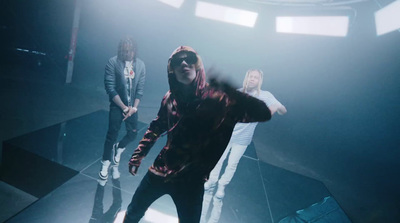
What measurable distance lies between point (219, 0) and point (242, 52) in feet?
6.97

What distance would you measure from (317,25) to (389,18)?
1390mm

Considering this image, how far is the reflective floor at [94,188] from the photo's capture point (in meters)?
2.08

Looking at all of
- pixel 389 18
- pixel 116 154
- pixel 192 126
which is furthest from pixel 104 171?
pixel 389 18

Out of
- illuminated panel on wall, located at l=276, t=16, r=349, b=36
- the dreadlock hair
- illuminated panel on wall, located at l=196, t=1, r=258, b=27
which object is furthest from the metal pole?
illuminated panel on wall, located at l=276, t=16, r=349, b=36

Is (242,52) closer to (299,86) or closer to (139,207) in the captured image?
(299,86)

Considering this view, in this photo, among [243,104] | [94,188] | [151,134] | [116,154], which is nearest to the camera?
[243,104]

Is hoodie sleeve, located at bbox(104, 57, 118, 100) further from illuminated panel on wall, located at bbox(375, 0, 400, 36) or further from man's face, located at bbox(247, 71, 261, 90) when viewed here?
illuminated panel on wall, located at bbox(375, 0, 400, 36)

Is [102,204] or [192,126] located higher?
[192,126]

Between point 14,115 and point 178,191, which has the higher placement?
point 178,191

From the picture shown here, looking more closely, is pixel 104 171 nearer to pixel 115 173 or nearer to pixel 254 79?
pixel 115 173

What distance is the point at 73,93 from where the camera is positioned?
245 inches

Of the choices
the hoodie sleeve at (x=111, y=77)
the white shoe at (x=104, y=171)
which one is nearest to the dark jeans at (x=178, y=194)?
the white shoe at (x=104, y=171)

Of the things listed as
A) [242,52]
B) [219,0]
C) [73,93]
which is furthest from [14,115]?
[242,52]

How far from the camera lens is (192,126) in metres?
1.24
